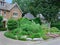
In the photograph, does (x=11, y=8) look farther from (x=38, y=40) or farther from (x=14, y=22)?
(x=38, y=40)

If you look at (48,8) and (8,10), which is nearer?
(48,8)

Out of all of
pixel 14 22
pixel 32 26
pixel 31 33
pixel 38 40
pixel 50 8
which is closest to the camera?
pixel 38 40

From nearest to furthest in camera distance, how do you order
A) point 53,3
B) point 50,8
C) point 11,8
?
point 50,8 < point 53,3 < point 11,8

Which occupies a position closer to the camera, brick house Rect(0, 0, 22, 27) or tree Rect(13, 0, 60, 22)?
tree Rect(13, 0, 60, 22)

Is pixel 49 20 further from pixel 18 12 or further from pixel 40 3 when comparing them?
pixel 18 12

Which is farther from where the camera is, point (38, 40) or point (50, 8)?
point (50, 8)

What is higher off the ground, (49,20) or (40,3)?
(40,3)

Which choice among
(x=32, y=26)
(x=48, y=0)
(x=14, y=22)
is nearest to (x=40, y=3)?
(x=48, y=0)

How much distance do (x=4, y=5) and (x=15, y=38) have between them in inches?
1081

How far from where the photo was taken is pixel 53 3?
153ft

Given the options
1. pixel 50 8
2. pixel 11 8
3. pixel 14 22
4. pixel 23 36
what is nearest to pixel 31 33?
pixel 23 36

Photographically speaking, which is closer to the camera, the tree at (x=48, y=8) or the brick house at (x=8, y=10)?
the tree at (x=48, y=8)

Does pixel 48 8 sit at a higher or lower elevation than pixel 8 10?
higher

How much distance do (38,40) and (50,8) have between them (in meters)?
20.8
